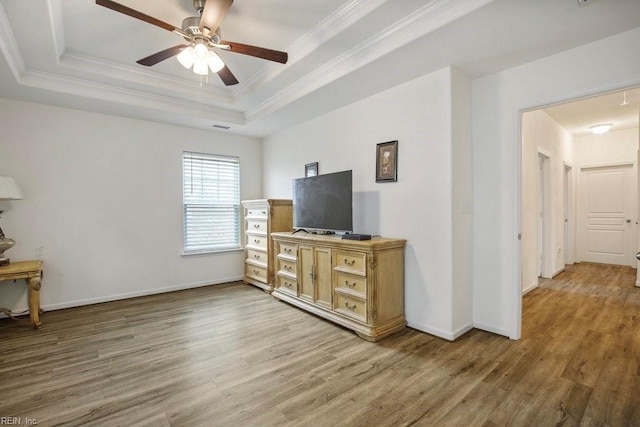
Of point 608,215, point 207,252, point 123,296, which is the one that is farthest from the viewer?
point 608,215

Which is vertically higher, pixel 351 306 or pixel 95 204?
pixel 95 204

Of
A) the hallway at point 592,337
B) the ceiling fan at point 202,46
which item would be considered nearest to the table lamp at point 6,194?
the ceiling fan at point 202,46

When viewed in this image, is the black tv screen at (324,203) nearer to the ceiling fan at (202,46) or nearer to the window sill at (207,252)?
the ceiling fan at (202,46)

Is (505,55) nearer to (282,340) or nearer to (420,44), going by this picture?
(420,44)

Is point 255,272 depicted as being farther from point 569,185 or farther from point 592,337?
point 569,185

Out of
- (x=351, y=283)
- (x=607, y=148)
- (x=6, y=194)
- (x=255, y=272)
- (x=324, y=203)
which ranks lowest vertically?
(x=255, y=272)

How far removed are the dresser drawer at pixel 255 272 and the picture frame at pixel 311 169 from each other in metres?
1.54

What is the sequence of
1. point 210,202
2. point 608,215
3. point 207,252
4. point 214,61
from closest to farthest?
1. point 214,61
2. point 207,252
3. point 210,202
4. point 608,215

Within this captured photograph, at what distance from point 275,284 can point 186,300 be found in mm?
1205

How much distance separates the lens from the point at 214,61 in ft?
8.02

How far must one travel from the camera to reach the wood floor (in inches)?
72.8

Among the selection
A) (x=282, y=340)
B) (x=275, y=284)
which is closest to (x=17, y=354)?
(x=282, y=340)

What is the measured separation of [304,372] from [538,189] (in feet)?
14.5

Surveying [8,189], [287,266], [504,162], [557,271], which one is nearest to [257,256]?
[287,266]
